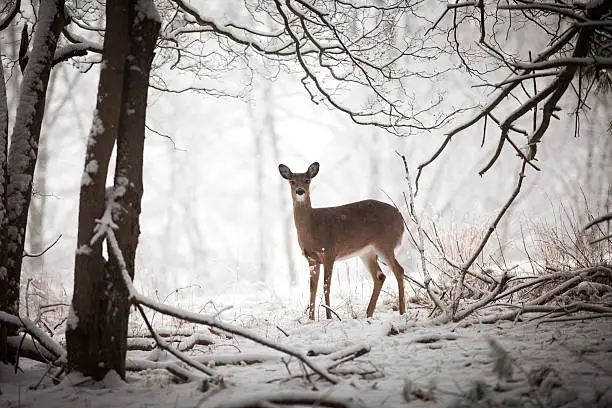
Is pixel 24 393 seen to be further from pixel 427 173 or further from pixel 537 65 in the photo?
pixel 427 173

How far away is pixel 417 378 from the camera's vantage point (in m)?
2.32

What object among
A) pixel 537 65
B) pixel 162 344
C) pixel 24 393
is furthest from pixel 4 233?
pixel 537 65

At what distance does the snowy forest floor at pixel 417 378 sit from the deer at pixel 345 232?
10.3 ft

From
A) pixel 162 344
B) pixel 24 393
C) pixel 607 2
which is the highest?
pixel 607 2

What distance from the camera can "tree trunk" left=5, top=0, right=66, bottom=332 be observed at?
125 inches

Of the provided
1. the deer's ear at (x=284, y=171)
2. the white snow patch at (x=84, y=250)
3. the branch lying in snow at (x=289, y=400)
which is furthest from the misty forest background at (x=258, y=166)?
the branch lying in snow at (x=289, y=400)

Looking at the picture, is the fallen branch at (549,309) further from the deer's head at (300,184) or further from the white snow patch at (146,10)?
the deer's head at (300,184)

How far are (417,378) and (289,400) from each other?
793 mm

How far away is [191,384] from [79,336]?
66cm

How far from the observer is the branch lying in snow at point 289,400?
1820 mm

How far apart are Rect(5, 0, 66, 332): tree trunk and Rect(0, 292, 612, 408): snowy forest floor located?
2.52 feet

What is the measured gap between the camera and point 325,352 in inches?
121

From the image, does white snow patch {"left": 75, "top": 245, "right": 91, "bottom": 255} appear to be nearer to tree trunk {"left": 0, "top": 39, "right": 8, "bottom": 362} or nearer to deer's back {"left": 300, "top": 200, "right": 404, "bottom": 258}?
tree trunk {"left": 0, "top": 39, "right": 8, "bottom": 362}

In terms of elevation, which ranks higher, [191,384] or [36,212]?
[36,212]
